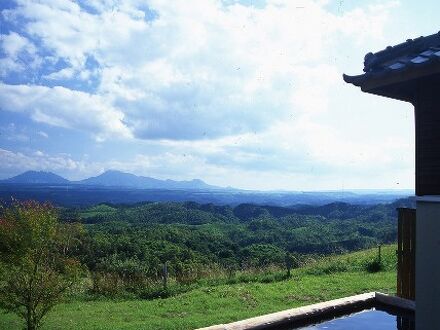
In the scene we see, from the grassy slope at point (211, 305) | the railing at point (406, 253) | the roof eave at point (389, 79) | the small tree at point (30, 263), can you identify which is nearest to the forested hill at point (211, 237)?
the railing at point (406, 253)

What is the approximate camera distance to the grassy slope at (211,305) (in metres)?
9.09

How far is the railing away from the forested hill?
0.39 m

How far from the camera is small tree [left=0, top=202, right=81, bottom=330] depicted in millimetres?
7711

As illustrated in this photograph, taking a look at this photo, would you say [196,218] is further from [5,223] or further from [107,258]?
[5,223]

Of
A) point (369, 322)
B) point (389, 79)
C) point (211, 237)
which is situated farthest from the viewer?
point (211, 237)

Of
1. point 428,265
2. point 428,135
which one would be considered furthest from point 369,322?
point 428,135

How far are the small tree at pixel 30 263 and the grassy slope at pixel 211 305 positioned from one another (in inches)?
53.8

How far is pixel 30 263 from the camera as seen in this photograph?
7.86 m

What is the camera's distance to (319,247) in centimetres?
5456

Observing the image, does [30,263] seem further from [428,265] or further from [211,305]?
[428,265]

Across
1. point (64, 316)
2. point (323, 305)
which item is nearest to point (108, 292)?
point (64, 316)

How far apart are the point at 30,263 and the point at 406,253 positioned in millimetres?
6585

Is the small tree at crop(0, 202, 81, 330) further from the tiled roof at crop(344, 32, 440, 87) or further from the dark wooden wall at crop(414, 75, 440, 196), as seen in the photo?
the dark wooden wall at crop(414, 75, 440, 196)

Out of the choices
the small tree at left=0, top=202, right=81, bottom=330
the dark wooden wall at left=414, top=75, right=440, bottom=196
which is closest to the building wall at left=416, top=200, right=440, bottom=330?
the dark wooden wall at left=414, top=75, right=440, bottom=196
